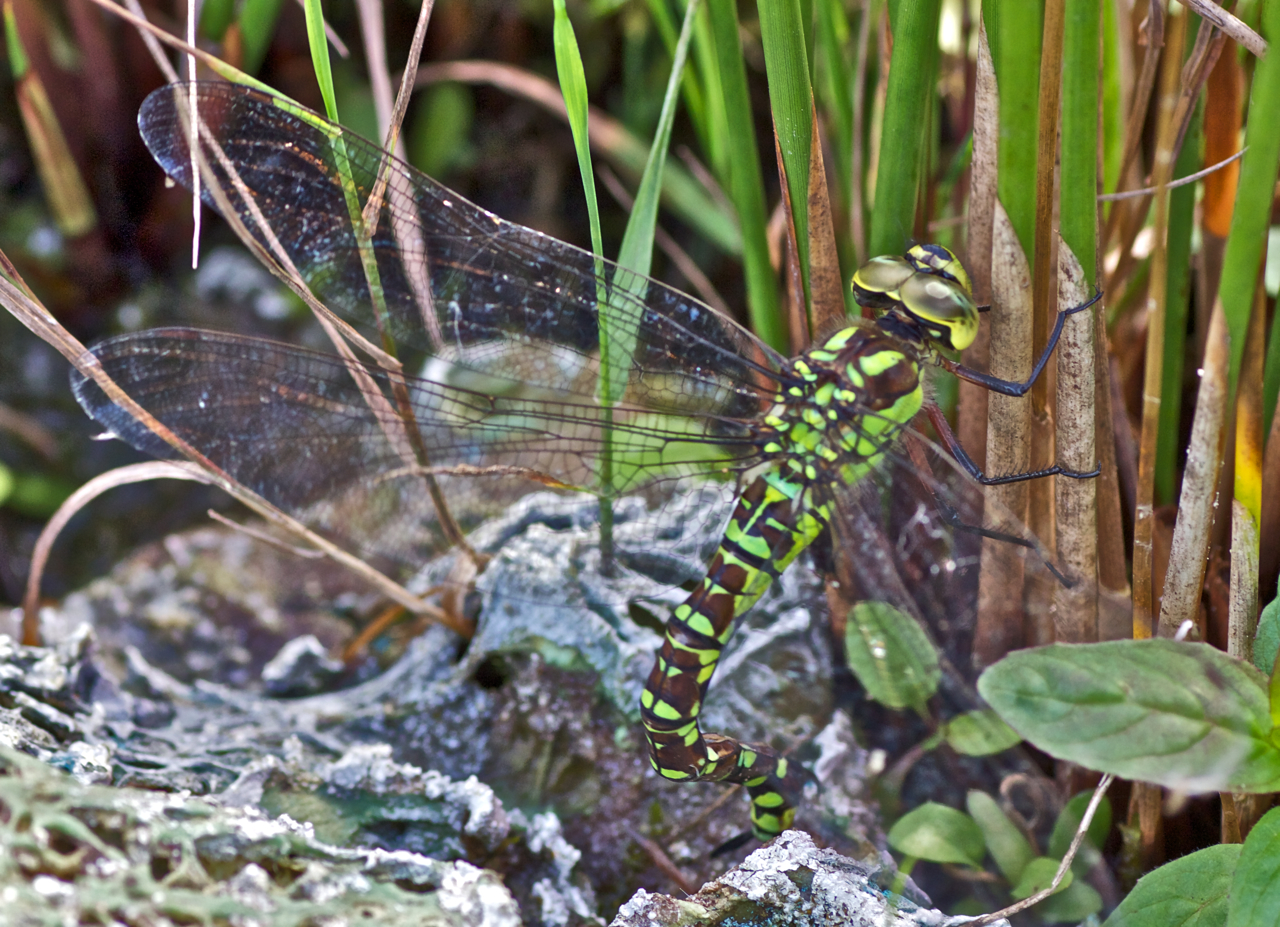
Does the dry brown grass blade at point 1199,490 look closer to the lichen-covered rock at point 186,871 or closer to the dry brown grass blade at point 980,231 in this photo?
the dry brown grass blade at point 980,231

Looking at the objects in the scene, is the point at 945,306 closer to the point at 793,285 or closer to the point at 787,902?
the point at 793,285

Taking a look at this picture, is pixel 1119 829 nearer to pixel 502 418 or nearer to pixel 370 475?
pixel 502 418

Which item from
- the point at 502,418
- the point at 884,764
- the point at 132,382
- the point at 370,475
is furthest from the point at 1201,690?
the point at 132,382

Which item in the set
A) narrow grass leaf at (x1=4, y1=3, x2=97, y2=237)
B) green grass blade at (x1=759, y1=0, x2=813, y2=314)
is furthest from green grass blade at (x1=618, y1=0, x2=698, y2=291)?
narrow grass leaf at (x1=4, y1=3, x2=97, y2=237)

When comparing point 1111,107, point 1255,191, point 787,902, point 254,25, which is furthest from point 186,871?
point 254,25

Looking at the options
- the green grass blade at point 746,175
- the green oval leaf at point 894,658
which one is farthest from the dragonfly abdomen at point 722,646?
the green grass blade at point 746,175

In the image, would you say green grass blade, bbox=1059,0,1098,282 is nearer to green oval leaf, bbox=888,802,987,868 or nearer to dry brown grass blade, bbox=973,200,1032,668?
dry brown grass blade, bbox=973,200,1032,668

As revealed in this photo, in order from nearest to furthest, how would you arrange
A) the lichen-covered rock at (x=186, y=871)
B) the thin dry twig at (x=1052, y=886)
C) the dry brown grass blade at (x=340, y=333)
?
the lichen-covered rock at (x=186, y=871), the thin dry twig at (x=1052, y=886), the dry brown grass blade at (x=340, y=333)
